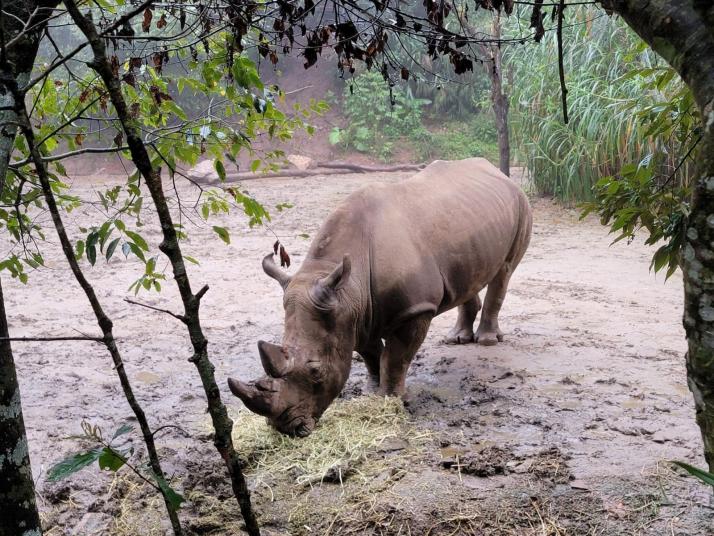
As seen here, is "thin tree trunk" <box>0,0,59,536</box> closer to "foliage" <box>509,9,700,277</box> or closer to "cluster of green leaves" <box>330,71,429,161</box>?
"foliage" <box>509,9,700,277</box>

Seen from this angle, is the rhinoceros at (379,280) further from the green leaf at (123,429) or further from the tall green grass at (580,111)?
the tall green grass at (580,111)

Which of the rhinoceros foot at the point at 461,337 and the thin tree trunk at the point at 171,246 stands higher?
the thin tree trunk at the point at 171,246

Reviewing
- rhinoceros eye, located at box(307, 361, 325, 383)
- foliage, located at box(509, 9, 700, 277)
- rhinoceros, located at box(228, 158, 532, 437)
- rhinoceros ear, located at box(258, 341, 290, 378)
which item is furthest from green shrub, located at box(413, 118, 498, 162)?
rhinoceros ear, located at box(258, 341, 290, 378)

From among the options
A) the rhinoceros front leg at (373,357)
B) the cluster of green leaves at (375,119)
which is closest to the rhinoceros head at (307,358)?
the rhinoceros front leg at (373,357)

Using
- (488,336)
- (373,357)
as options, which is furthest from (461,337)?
(373,357)

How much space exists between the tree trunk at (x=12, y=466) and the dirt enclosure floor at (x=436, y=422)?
142cm

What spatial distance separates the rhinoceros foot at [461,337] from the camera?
6152 millimetres

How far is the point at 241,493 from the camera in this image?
6.26 ft

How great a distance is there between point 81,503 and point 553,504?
2.17 metres

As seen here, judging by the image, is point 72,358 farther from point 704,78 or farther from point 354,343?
point 704,78

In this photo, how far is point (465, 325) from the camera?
6.21 meters

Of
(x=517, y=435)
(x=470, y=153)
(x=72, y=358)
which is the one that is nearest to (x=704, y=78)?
(x=517, y=435)

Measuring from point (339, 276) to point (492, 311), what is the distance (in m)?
2.47

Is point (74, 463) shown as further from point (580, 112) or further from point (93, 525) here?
point (580, 112)
